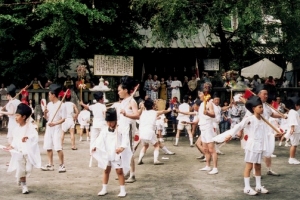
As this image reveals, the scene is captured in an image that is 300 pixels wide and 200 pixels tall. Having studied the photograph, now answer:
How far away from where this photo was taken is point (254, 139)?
9.84 metres

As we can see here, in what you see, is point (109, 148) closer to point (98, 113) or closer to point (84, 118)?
point (98, 113)

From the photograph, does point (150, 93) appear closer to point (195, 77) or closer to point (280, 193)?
point (195, 77)

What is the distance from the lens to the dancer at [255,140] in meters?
9.66

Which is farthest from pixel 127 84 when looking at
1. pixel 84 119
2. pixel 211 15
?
pixel 211 15

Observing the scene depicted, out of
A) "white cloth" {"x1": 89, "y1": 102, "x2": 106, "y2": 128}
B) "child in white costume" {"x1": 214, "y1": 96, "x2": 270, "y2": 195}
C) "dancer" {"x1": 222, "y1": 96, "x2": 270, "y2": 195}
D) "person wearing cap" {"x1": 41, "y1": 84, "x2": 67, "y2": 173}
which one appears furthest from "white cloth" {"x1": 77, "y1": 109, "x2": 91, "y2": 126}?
"dancer" {"x1": 222, "y1": 96, "x2": 270, "y2": 195}

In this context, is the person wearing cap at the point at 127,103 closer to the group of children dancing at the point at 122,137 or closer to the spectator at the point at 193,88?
the group of children dancing at the point at 122,137

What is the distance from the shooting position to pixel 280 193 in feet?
32.3

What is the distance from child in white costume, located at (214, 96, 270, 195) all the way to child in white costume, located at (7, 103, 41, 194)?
3681 mm

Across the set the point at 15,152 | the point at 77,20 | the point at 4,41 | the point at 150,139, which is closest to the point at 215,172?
the point at 150,139

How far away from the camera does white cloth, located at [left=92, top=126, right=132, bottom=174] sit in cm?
926

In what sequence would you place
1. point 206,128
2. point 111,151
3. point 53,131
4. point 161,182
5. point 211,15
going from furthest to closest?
point 211,15 < point 206,128 < point 53,131 < point 161,182 < point 111,151

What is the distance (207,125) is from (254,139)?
2519 millimetres

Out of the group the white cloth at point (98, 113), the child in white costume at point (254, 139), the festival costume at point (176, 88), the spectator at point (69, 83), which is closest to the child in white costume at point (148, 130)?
the white cloth at point (98, 113)

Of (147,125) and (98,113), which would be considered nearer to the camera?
(147,125)
